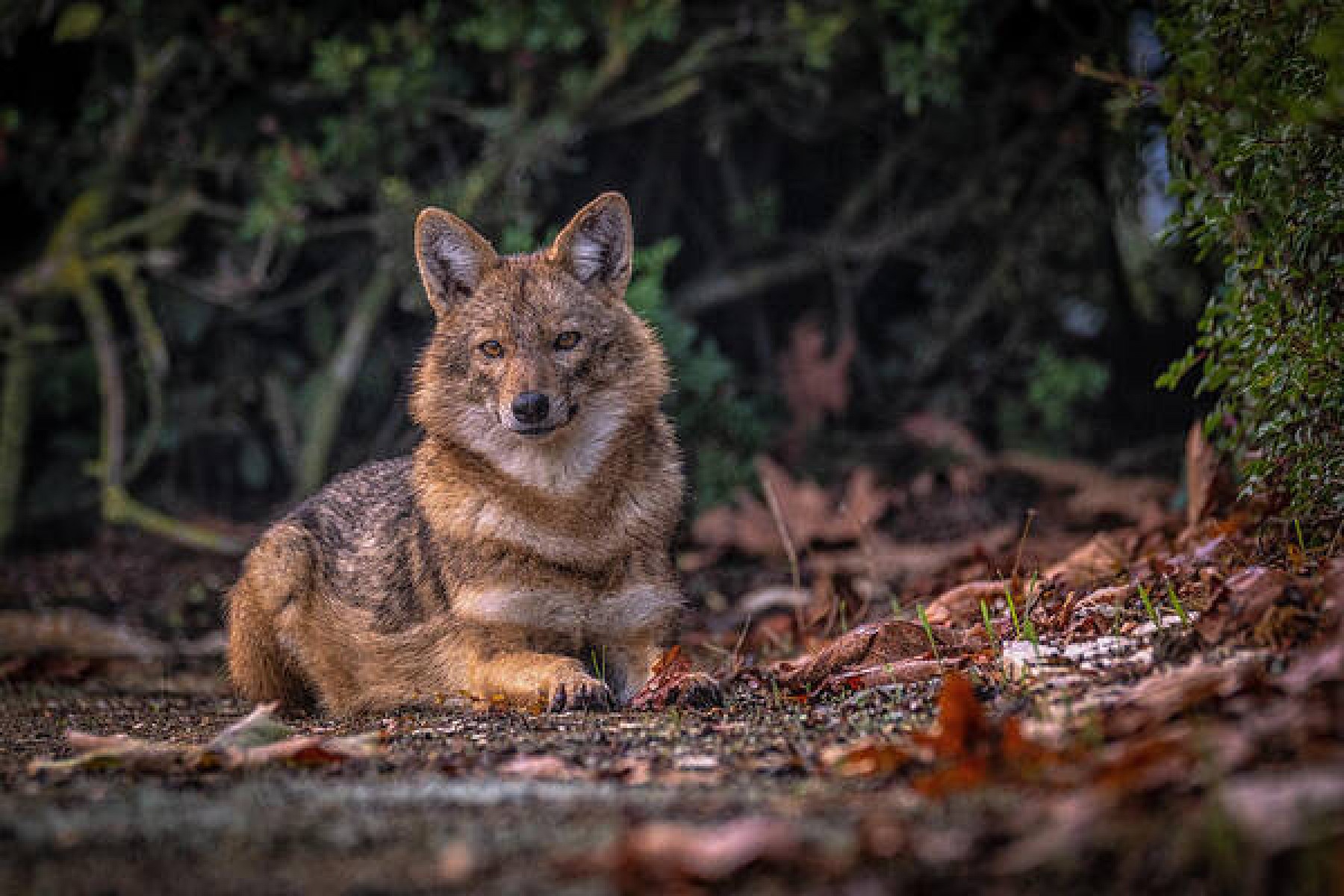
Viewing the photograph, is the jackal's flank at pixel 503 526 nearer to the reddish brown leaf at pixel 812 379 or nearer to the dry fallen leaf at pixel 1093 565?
the dry fallen leaf at pixel 1093 565

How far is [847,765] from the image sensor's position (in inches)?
100

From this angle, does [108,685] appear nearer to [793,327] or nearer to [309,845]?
[309,845]

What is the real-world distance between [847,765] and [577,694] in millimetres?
1521

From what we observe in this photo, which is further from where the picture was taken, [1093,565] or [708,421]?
[708,421]

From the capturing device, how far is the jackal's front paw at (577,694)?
391cm

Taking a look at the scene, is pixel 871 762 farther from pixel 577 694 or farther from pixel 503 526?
pixel 503 526

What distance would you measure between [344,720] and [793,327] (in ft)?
17.6

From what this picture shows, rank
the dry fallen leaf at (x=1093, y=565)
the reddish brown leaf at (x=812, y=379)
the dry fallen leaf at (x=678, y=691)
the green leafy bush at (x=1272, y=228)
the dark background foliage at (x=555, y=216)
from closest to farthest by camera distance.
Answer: the green leafy bush at (x=1272, y=228) → the dry fallen leaf at (x=678, y=691) → the dry fallen leaf at (x=1093, y=565) → the dark background foliage at (x=555, y=216) → the reddish brown leaf at (x=812, y=379)

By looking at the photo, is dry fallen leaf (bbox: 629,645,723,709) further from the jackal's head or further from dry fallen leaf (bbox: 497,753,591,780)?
dry fallen leaf (bbox: 497,753,591,780)

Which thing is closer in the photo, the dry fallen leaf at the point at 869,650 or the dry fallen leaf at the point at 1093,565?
the dry fallen leaf at the point at 869,650

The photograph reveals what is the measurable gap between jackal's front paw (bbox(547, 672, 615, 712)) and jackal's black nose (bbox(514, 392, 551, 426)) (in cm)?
91

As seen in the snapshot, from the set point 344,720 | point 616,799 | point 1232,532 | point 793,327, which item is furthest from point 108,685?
point 793,327

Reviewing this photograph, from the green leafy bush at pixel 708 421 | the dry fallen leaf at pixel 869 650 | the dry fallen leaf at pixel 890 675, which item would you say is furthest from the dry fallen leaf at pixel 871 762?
the green leafy bush at pixel 708 421

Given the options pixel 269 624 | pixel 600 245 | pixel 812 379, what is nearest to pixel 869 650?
pixel 600 245
